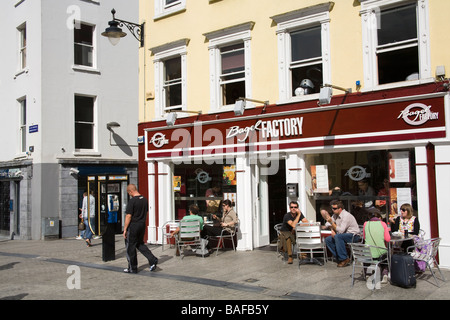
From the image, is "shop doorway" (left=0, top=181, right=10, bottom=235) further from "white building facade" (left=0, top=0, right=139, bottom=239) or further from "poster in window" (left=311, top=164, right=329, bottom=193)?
"poster in window" (left=311, top=164, right=329, bottom=193)

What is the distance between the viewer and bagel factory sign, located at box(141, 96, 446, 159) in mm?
9477

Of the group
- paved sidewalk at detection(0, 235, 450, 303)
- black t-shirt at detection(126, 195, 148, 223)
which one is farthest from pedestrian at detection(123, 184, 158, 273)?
paved sidewalk at detection(0, 235, 450, 303)

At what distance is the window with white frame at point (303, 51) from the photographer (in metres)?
10.9

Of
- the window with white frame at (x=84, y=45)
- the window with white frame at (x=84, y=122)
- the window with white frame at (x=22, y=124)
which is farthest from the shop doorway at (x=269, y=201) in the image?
the window with white frame at (x=22, y=124)

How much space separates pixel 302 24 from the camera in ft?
36.8

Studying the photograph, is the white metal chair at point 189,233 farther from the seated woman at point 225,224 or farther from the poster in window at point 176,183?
the poster in window at point 176,183

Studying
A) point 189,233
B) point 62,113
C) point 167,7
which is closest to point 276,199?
point 189,233

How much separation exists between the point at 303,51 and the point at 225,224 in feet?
15.1

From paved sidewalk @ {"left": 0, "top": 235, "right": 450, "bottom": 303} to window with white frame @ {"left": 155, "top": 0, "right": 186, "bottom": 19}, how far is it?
701 cm

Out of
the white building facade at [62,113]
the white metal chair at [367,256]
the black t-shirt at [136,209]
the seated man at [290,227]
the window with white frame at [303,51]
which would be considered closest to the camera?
the white metal chair at [367,256]

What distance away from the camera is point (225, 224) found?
11.5 meters

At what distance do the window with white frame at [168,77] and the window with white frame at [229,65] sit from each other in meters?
1.27

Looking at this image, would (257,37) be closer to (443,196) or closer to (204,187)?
(204,187)
